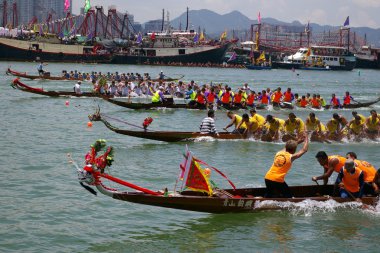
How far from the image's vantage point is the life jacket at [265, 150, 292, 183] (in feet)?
42.2

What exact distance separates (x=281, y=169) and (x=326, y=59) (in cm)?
12883

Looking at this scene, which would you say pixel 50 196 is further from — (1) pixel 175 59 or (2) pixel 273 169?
(1) pixel 175 59

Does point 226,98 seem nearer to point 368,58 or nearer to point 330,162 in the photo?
point 330,162

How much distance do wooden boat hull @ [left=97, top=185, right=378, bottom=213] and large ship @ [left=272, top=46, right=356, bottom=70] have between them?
408 ft

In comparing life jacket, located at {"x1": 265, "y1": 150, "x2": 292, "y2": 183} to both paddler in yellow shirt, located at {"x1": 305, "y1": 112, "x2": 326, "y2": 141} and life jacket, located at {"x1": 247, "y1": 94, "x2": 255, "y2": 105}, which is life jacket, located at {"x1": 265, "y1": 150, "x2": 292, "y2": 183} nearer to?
paddler in yellow shirt, located at {"x1": 305, "y1": 112, "x2": 326, "y2": 141}

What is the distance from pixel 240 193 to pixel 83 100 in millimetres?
30829

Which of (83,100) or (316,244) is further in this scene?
(83,100)

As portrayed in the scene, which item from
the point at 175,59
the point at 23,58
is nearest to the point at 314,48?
the point at 175,59

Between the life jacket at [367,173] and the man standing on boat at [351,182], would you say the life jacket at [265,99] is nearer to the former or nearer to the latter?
the life jacket at [367,173]

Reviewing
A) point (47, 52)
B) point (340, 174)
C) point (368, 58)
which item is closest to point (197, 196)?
point (340, 174)

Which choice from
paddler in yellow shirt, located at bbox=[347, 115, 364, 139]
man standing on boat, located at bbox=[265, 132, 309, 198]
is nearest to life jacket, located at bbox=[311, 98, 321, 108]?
paddler in yellow shirt, located at bbox=[347, 115, 364, 139]

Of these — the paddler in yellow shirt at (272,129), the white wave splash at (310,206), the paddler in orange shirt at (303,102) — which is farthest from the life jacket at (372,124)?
the paddler in orange shirt at (303,102)

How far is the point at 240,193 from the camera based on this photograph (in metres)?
13.8

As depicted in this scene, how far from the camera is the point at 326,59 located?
449 feet
